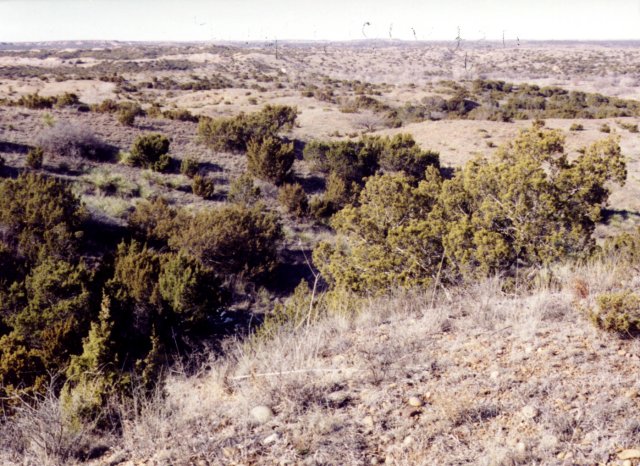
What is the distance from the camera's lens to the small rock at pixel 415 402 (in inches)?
123

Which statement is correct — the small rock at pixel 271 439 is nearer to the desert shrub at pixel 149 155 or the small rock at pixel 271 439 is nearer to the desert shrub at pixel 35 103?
the desert shrub at pixel 149 155

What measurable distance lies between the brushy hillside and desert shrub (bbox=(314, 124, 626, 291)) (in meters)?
2.84

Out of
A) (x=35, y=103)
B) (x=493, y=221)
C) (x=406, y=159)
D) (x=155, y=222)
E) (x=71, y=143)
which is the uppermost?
(x=35, y=103)

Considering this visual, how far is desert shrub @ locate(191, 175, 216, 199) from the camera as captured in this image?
14938mm

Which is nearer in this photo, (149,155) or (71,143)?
(71,143)

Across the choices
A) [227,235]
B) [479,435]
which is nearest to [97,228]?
[227,235]

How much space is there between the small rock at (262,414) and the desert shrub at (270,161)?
1387 cm

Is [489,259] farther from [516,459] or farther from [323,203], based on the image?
[323,203]

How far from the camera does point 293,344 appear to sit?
429 cm

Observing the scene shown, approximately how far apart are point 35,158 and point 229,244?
25.6 feet

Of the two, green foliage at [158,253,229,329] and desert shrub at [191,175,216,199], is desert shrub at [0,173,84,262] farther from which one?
desert shrub at [191,175,216,199]

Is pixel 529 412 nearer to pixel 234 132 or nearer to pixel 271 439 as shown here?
pixel 271 439

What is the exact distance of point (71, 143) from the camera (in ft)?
53.0

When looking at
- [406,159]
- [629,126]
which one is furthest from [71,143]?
[629,126]
